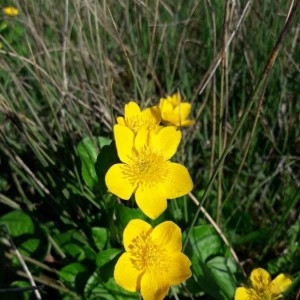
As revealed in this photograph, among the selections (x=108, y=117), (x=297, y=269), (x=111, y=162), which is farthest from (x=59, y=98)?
(x=297, y=269)

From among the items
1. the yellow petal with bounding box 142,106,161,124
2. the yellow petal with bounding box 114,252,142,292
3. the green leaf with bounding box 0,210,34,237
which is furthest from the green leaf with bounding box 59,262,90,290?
the yellow petal with bounding box 142,106,161,124

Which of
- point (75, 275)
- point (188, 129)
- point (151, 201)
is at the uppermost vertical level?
point (151, 201)

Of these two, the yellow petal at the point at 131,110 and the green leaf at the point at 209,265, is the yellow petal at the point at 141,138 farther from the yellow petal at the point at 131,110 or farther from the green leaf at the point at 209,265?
the green leaf at the point at 209,265

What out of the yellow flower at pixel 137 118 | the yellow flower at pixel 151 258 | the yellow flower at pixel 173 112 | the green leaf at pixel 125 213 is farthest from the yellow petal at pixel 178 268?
the yellow flower at pixel 173 112

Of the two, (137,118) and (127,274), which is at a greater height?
(137,118)

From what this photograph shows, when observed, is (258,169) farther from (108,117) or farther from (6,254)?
(6,254)

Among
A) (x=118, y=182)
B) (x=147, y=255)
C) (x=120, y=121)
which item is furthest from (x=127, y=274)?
(x=120, y=121)

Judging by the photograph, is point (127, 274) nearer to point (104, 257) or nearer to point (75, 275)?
point (104, 257)
